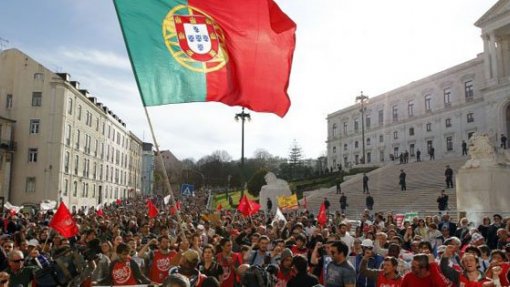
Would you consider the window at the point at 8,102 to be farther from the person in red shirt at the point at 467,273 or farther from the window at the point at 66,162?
the person in red shirt at the point at 467,273

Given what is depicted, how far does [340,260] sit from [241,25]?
14.8 ft

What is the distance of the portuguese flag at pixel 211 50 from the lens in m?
7.21

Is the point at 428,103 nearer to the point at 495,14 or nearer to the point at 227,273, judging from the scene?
the point at 495,14

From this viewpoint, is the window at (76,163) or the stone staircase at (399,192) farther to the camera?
the window at (76,163)

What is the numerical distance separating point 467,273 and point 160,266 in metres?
4.91

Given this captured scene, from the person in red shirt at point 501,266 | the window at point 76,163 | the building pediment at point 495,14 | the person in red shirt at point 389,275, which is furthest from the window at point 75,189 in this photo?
the person in red shirt at point 501,266

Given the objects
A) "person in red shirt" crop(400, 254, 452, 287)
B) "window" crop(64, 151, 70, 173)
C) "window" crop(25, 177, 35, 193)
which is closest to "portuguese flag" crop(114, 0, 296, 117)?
"person in red shirt" crop(400, 254, 452, 287)

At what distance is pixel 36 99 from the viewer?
157 ft

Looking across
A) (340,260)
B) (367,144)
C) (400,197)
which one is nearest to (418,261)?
(340,260)

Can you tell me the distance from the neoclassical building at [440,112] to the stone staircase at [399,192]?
1320cm

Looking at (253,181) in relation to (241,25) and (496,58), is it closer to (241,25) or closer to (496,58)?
(496,58)

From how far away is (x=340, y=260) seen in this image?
19.4ft

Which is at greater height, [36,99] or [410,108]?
[410,108]


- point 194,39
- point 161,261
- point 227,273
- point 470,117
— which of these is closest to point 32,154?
point 161,261
